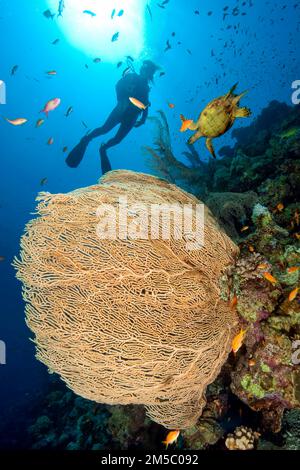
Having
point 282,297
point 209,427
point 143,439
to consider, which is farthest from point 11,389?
point 282,297

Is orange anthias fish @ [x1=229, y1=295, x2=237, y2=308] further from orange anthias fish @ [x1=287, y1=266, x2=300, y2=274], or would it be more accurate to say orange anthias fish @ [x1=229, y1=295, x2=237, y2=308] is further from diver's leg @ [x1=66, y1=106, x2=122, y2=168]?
diver's leg @ [x1=66, y1=106, x2=122, y2=168]

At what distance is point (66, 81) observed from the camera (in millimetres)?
71562

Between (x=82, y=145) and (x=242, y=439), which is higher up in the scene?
(x=82, y=145)

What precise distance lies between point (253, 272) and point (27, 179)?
92.9 metres

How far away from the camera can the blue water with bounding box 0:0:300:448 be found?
43.1 meters

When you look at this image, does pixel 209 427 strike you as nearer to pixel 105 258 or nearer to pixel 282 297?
pixel 282 297

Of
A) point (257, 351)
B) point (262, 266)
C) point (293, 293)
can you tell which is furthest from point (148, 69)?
point (257, 351)

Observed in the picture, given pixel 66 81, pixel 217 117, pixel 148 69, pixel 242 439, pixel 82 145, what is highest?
pixel 66 81

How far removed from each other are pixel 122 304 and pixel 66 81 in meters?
82.5

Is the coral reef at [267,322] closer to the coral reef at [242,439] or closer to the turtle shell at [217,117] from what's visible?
the coral reef at [242,439]

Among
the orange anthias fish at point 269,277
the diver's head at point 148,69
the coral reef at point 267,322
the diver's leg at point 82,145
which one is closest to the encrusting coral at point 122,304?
the coral reef at point 267,322

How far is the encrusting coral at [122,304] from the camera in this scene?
320 centimetres

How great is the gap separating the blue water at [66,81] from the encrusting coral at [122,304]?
2390 cm

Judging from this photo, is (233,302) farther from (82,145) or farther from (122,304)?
(82,145)
